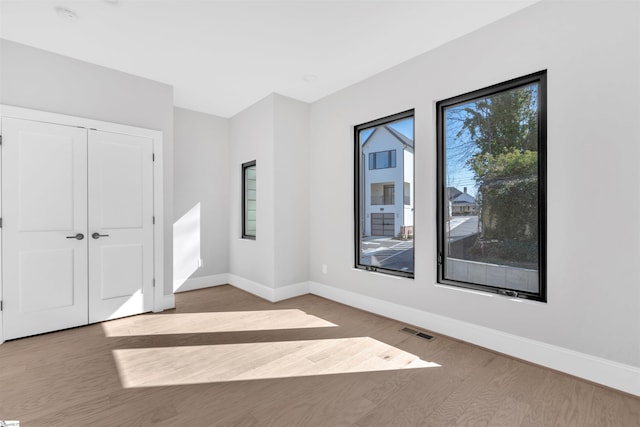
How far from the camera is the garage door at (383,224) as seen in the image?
371 cm

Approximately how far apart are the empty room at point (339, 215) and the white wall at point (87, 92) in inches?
0.8

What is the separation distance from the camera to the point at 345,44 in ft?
9.82

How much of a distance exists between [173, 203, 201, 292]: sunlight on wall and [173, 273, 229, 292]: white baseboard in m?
0.06

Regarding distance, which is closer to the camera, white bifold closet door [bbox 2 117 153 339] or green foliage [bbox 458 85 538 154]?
green foliage [bbox 458 85 538 154]

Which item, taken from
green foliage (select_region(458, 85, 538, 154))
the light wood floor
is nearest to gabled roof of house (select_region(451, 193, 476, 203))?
green foliage (select_region(458, 85, 538, 154))

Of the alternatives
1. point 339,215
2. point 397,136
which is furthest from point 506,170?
point 339,215

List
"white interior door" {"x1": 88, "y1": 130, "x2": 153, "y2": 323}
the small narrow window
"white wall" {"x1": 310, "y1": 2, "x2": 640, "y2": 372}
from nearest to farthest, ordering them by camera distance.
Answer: "white wall" {"x1": 310, "y1": 2, "x2": 640, "y2": 372} → "white interior door" {"x1": 88, "y1": 130, "x2": 153, "y2": 323} → the small narrow window

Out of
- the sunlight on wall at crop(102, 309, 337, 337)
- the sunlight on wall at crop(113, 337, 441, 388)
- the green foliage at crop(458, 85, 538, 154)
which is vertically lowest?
the sunlight on wall at crop(113, 337, 441, 388)

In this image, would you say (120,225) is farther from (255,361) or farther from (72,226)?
(255,361)

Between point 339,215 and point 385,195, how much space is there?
2.35 ft

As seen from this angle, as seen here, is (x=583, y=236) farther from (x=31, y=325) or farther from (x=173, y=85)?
(x=31, y=325)

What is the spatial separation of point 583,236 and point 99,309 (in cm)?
463

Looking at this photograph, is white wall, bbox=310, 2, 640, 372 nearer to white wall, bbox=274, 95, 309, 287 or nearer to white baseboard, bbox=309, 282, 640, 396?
white baseboard, bbox=309, 282, 640, 396

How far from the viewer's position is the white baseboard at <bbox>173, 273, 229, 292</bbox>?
186 inches
